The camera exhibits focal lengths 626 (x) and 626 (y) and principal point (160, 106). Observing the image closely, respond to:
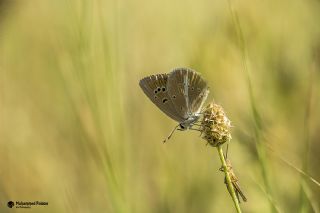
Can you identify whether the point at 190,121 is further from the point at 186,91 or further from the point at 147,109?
the point at 147,109

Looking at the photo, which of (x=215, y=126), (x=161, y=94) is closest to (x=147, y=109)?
(x=161, y=94)

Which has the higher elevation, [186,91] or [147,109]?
[186,91]

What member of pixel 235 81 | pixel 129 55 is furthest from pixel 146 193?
pixel 129 55

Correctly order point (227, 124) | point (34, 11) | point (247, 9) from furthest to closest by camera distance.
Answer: point (34, 11), point (247, 9), point (227, 124)

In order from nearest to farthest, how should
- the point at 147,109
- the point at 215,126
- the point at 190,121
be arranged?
the point at 215,126 < the point at 190,121 < the point at 147,109

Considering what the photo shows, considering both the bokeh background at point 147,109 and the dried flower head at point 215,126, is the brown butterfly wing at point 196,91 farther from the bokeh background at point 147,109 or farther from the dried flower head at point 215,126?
the dried flower head at point 215,126

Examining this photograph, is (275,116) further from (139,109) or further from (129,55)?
(129,55)
